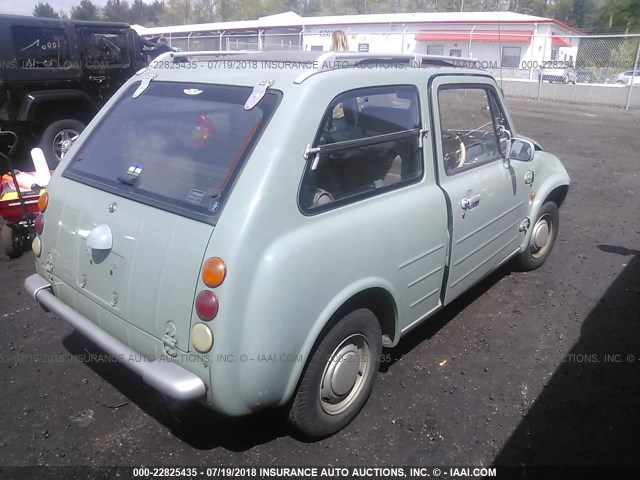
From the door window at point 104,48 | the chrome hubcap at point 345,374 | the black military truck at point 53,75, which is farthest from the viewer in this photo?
the door window at point 104,48

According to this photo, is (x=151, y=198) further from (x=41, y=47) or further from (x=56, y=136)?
(x=41, y=47)

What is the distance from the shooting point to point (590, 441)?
281cm

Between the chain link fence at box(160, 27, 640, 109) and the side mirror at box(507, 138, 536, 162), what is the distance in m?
9.67

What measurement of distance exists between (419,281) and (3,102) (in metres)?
6.86

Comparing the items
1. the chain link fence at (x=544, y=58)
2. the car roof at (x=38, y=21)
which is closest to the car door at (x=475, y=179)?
the car roof at (x=38, y=21)

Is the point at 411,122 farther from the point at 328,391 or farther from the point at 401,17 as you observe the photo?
the point at 401,17

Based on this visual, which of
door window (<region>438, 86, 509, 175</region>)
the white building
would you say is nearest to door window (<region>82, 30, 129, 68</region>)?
door window (<region>438, 86, 509, 175</region>)

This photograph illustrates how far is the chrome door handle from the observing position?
332cm

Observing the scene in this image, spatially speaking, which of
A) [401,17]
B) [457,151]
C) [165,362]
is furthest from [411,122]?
[401,17]

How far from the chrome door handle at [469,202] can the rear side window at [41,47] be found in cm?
699

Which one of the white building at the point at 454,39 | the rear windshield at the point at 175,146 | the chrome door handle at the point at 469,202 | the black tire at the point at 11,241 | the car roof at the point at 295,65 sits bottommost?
the black tire at the point at 11,241

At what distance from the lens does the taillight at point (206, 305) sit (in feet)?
7.03

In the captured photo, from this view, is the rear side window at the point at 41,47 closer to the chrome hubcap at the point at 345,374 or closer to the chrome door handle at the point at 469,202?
the chrome door handle at the point at 469,202
